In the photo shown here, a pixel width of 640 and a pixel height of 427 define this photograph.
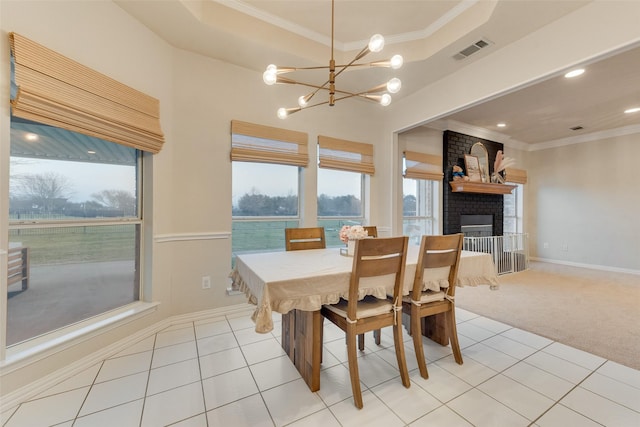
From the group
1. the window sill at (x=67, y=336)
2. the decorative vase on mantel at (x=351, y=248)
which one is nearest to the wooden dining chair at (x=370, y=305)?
the decorative vase on mantel at (x=351, y=248)

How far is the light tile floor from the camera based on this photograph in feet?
4.84

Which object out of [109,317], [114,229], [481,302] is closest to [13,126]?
[114,229]

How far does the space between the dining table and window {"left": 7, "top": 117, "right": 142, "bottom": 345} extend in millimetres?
1140

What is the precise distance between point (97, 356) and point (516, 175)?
7.59m

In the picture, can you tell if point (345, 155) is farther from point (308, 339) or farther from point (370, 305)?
point (308, 339)

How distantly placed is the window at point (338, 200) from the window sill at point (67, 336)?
2.24 metres

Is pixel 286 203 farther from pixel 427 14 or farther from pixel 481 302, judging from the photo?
pixel 481 302

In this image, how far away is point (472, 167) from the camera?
505 centimetres

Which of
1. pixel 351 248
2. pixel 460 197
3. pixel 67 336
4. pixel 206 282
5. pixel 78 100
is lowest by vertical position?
pixel 67 336

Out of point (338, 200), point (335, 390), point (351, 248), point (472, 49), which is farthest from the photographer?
point (338, 200)

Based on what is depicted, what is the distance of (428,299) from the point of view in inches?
76.5

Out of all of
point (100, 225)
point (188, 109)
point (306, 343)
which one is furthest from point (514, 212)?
point (100, 225)

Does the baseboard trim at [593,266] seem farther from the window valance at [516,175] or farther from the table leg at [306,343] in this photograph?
the table leg at [306,343]

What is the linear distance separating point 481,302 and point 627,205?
168 inches
